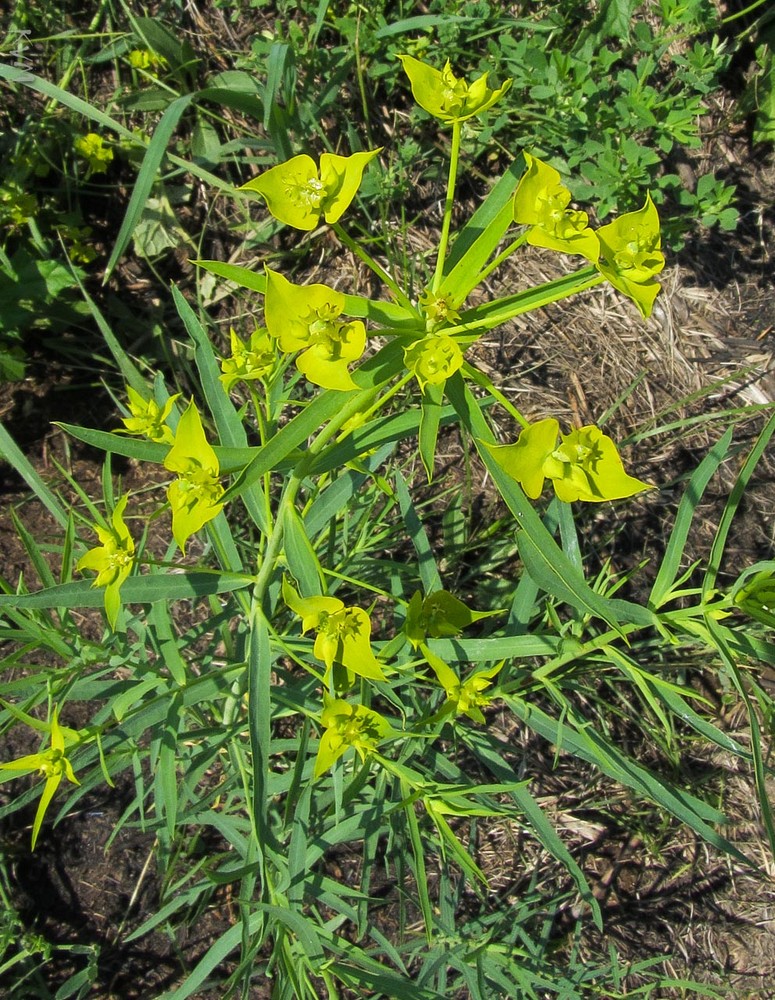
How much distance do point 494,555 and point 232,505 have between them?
961 mm

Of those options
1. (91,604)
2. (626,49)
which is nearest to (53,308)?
(91,604)

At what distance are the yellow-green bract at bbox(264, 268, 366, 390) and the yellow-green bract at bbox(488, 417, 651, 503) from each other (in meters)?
0.30

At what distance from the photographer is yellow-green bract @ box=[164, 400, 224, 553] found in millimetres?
1327

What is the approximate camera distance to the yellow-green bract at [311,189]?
1343 millimetres

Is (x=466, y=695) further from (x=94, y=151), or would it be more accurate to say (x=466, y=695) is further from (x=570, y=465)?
(x=94, y=151)

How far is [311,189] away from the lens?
4.47 ft

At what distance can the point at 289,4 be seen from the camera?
273cm

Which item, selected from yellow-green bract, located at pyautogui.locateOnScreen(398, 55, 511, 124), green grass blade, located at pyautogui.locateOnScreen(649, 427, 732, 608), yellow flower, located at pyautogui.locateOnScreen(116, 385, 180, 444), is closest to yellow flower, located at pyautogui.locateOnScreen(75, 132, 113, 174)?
yellow flower, located at pyautogui.locateOnScreen(116, 385, 180, 444)

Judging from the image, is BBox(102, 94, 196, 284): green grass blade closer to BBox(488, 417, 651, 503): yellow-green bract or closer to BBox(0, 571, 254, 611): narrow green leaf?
BBox(0, 571, 254, 611): narrow green leaf

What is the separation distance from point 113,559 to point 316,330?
66cm

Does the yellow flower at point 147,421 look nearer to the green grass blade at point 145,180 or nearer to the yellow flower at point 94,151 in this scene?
the green grass blade at point 145,180

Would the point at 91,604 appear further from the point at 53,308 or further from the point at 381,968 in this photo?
the point at 53,308

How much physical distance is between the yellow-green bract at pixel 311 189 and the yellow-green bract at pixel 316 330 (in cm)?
20

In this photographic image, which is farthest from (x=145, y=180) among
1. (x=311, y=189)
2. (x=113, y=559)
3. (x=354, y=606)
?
(x=354, y=606)
